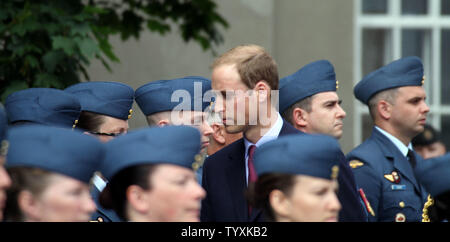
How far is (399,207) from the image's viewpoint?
209 inches

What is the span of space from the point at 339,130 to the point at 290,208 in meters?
1.84

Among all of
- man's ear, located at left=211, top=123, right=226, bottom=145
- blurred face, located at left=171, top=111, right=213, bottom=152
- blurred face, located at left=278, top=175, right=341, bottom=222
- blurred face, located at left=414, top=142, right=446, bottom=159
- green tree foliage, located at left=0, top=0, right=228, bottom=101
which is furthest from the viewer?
blurred face, located at left=414, top=142, right=446, bottom=159

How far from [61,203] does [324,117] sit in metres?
2.48

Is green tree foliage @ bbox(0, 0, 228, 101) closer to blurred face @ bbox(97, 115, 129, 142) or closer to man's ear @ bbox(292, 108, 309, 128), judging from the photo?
blurred face @ bbox(97, 115, 129, 142)

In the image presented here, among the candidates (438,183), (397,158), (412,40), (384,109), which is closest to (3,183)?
(438,183)

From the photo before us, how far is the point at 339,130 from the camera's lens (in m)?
5.43

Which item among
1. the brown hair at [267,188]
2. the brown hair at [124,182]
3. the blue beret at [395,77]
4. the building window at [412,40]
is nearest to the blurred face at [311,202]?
the brown hair at [267,188]

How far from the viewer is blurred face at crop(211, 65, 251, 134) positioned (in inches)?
176

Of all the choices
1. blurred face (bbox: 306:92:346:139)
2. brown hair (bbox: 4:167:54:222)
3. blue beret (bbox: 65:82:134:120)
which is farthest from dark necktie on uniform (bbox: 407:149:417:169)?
brown hair (bbox: 4:167:54:222)

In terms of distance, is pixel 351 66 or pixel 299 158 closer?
pixel 299 158

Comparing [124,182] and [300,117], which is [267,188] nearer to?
[124,182]
